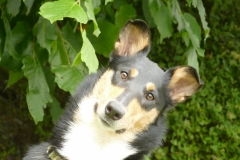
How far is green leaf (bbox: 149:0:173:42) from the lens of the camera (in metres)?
2.90

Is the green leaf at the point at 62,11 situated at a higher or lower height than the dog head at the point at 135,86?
higher

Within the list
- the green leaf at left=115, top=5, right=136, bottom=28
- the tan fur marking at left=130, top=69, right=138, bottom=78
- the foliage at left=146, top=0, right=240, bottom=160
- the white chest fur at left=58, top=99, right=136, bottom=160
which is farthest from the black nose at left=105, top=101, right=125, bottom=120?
the foliage at left=146, top=0, right=240, bottom=160

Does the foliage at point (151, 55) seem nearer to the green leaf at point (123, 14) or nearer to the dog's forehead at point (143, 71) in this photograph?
the green leaf at point (123, 14)

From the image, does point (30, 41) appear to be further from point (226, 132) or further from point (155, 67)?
point (226, 132)

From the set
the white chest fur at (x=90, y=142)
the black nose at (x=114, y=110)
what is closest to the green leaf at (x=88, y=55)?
the black nose at (x=114, y=110)

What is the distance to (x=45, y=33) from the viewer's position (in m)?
2.62

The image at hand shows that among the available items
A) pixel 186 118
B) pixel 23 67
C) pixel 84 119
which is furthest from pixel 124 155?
pixel 186 118

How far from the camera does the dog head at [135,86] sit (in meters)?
2.25

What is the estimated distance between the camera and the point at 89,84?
241 cm

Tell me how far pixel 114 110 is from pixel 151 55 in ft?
11.4

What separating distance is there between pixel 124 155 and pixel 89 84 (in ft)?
1.41

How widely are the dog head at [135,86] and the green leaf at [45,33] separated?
15.6 inches

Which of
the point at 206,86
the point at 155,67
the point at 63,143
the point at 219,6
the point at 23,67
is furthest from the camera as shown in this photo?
the point at 219,6

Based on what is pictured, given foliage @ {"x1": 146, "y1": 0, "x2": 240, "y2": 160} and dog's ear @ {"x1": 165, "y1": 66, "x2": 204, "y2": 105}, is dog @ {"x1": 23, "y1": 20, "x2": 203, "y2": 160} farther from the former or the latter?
foliage @ {"x1": 146, "y1": 0, "x2": 240, "y2": 160}
